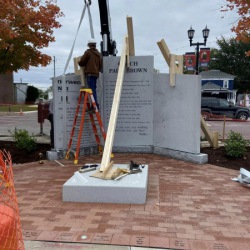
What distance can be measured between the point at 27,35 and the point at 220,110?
18742mm

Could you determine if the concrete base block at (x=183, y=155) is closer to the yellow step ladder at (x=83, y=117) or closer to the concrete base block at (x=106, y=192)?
the yellow step ladder at (x=83, y=117)

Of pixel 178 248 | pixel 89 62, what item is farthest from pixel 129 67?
pixel 178 248

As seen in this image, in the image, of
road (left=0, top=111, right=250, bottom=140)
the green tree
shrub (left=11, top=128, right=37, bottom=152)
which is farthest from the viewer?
the green tree

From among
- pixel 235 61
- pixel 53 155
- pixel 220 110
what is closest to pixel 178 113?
pixel 53 155

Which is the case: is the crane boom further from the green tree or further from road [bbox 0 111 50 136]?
the green tree

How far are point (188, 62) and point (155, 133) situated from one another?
12.7 m

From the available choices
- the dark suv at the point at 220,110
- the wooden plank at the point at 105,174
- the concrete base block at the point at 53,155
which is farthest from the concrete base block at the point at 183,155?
the dark suv at the point at 220,110

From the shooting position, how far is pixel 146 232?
342 centimetres

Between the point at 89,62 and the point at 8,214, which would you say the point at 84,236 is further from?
the point at 89,62

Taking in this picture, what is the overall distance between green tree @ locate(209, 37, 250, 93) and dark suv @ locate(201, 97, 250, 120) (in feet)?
82.4

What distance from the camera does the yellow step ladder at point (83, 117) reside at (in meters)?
6.80

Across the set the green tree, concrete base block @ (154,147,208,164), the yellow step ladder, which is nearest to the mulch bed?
the yellow step ladder

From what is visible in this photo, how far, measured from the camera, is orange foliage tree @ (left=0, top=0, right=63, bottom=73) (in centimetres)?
704

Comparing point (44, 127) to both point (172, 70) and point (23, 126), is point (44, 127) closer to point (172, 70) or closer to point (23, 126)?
point (23, 126)
